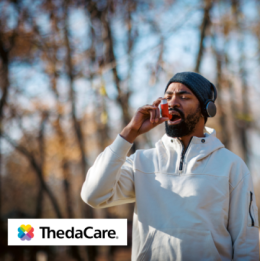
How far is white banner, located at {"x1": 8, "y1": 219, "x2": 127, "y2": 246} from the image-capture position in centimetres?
401

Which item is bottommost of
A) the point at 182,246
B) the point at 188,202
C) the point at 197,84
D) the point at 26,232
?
the point at 26,232

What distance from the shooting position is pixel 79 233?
14.3 feet

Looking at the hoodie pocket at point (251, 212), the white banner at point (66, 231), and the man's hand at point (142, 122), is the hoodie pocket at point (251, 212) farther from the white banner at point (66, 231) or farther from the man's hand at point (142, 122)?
the white banner at point (66, 231)

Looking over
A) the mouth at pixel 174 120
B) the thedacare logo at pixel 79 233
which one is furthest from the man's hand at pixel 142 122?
the thedacare logo at pixel 79 233

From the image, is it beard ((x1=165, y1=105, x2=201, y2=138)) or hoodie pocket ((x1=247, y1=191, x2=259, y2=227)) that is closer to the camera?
hoodie pocket ((x1=247, y1=191, x2=259, y2=227))

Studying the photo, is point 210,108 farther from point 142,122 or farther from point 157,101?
point 142,122

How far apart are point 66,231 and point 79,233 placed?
205mm

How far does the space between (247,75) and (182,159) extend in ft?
30.0

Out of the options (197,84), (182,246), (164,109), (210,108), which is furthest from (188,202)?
(197,84)

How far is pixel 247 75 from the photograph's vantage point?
10219 mm

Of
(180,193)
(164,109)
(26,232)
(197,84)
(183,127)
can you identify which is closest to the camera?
(180,193)

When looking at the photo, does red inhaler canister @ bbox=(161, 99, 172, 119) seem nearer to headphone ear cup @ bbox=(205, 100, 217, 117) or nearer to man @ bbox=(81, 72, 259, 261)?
man @ bbox=(81, 72, 259, 261)

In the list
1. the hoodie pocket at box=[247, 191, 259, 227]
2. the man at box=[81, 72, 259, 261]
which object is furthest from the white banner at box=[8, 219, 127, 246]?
the hoodie pocket at box=[247, 191, 259, 227]

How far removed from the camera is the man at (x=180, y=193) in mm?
2055
